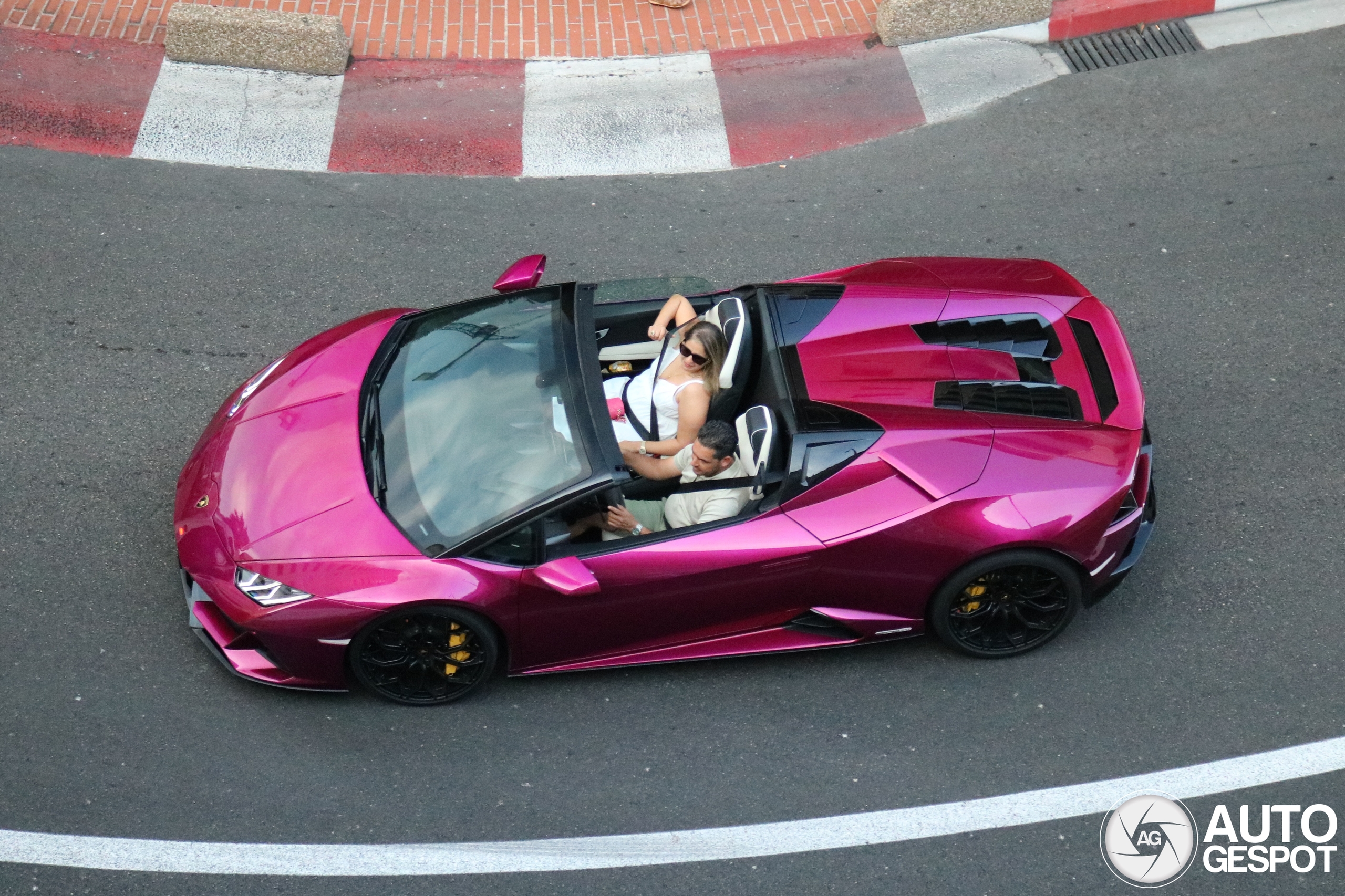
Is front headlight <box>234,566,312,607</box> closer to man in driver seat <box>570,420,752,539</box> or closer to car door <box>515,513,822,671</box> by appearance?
car door <box>515,513,822,671</box>

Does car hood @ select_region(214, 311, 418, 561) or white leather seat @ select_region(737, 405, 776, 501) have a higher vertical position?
white leather seat @ select_region(737, 405, 776, 501)

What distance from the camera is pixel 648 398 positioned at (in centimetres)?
565

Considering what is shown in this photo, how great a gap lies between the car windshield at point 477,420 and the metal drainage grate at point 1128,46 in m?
5.31

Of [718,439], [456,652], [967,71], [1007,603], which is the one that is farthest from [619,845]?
[967,71]

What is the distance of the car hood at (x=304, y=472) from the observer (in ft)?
15.8

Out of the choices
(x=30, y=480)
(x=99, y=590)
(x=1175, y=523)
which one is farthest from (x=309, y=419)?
(x=1175, y=523)

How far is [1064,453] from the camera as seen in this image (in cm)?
506

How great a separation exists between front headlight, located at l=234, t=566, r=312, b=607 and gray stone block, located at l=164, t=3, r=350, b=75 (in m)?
5.04

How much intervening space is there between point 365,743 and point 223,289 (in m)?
3.21

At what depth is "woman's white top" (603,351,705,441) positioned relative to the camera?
18.1 feet

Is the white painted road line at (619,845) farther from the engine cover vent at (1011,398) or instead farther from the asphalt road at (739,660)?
the engine cover vent at (1011,398)

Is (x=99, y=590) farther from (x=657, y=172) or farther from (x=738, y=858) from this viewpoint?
(x=657, y=172)

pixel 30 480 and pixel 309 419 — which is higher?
pixel 309 419

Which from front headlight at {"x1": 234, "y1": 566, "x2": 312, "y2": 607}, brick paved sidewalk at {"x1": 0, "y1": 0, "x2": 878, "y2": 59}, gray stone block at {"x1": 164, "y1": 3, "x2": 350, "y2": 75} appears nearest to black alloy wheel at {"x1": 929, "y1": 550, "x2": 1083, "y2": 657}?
front headlight at {"x1": 234, "y1": 566, "x2": 312, "y2": 607}
